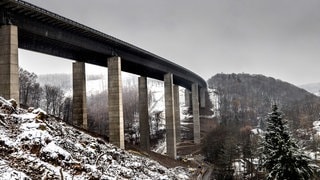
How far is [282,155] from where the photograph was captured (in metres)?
27.8

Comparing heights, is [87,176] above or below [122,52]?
below

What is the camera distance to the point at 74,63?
4738 cm

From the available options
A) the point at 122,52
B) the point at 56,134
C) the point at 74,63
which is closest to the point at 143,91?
the point at 122,52

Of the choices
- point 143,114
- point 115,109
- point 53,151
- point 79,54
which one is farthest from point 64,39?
point 143,114

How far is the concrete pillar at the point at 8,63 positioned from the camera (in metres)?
30.1

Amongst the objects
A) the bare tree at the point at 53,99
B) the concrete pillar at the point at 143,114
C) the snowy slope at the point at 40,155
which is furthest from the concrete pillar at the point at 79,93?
the bare tree at the point at 53,99

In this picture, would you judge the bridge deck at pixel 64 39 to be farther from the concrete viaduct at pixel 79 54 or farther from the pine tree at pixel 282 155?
the pine tree at pixel 282 155

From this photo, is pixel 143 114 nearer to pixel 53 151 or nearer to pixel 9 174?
pixel 53 151

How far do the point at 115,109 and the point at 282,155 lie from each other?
24.7 meters

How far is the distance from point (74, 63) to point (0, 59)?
1696 cm

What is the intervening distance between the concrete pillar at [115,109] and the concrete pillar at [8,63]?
16671 millimetres

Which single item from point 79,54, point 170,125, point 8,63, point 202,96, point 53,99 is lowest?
point 170,125

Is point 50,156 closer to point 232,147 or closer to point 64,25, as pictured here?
point 64,25

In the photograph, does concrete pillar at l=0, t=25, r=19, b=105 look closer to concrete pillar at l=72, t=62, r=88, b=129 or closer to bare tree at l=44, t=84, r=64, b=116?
concrete pillar at l=72, t=62, r=88, b=129
